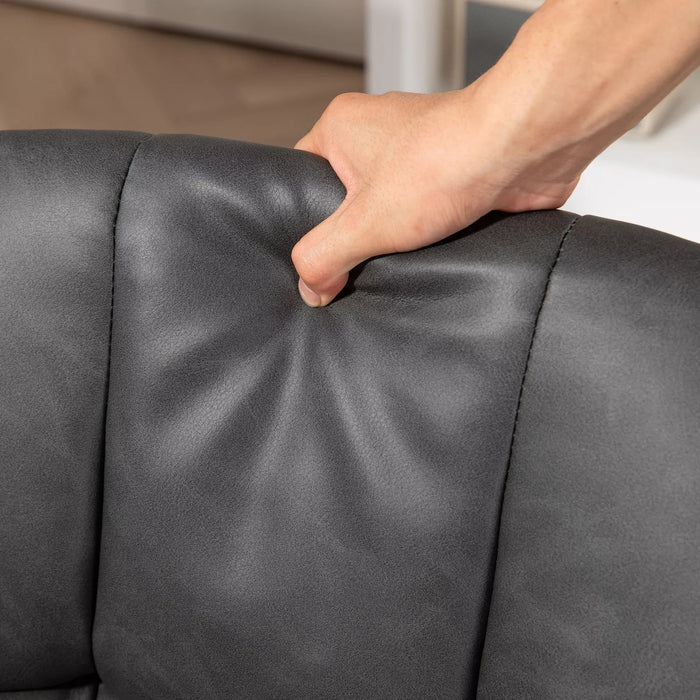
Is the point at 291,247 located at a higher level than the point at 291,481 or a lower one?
higher

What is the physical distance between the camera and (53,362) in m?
0.67

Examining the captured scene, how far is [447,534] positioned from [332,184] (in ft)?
0.79

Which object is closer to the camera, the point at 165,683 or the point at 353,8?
the point at 165,683

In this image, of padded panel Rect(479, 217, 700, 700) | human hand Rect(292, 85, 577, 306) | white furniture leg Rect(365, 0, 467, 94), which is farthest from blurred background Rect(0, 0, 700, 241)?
padded panel Rect(479, 217, 700, 700)

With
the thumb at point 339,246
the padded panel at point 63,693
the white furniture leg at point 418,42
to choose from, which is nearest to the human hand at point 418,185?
the thumb at point 339,246

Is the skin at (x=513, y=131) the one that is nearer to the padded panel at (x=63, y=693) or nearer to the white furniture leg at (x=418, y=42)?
the padded panel at (x=63, y=693)

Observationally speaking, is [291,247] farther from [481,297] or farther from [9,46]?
[9,46]

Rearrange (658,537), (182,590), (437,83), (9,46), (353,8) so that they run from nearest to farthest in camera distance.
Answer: (658,537) < (182,590) < (437,83) < (353,8) < (9,46)

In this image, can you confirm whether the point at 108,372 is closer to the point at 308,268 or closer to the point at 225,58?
the point at 308,268

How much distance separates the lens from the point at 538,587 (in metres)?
0.60

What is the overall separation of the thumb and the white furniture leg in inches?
41.3

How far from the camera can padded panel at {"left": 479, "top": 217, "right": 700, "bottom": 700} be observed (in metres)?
0.56

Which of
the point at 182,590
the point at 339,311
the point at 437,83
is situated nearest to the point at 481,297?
the point at 339,311

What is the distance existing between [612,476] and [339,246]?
0.71 feet
